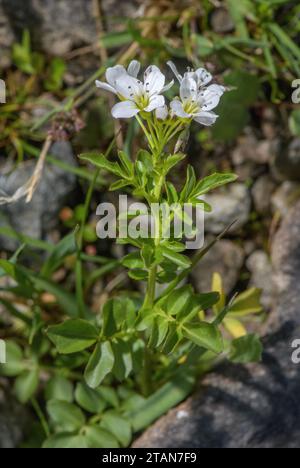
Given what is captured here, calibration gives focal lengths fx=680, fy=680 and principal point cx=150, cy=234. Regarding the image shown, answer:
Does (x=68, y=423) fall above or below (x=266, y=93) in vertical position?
below

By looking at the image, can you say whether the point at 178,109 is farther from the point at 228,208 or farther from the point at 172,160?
the point at 228,208

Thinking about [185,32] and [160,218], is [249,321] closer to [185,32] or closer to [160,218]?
[160,218]

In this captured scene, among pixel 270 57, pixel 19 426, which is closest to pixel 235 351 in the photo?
pixel 19 426

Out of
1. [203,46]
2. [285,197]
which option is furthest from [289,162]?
[203,46]

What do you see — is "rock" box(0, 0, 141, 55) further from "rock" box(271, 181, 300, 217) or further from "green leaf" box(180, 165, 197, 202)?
"green leaf" box(180, 165, 197, 202)

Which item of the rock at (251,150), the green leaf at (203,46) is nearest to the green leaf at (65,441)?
the rock at (251,150)

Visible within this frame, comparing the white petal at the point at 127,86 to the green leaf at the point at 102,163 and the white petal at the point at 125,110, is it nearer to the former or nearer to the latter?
the white petal at the point at 125,110

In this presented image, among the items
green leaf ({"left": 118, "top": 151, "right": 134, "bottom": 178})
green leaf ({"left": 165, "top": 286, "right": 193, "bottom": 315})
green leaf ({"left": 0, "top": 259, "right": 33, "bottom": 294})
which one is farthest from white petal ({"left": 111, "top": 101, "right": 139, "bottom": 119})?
green leaf ({"left": 0, "top": 259, "right": 33, "bottom": 294})

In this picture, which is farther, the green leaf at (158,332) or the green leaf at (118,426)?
the green leaf at (118,426)
